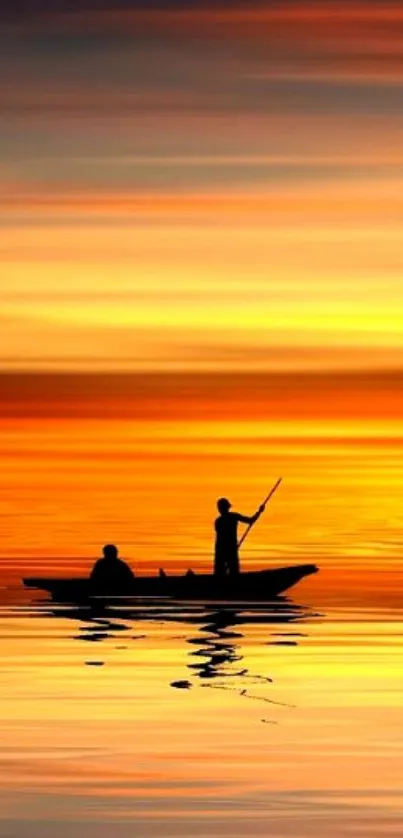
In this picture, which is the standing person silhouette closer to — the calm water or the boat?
the boat

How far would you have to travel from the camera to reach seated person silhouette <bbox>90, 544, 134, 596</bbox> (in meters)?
46.7

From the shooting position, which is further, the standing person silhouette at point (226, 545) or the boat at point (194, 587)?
the standing person silhouette at point (226, 545)

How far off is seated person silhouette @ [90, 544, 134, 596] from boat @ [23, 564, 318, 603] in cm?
4

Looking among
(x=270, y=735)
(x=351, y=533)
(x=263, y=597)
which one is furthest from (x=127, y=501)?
(x=270, y=735)

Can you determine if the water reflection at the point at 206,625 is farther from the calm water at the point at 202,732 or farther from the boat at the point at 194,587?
the boat at the point at 194,587

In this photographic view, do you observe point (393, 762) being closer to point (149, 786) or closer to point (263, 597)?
point (149, 786)

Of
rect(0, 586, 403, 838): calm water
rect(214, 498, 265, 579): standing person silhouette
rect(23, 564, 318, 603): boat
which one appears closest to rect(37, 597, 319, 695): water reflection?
rect(0, 586, 403, 838): calm water

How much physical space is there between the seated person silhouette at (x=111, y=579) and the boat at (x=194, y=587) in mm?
36

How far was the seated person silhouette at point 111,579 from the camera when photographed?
46656 millimetres

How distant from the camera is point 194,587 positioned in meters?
46.5

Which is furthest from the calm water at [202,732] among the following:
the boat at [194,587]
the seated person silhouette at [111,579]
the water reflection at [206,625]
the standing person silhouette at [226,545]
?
the standing person silhouette at [226,545]

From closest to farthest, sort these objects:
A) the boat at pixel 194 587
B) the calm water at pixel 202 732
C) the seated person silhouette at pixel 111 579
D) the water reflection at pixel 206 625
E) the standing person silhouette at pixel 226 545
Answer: the calm water at pixel 202 732, the water reflection at pixel 206 625, the boat at pixel 194 587, the seated person silhouette at pixel 111 579, the standing person silhouette at pixel 226 545

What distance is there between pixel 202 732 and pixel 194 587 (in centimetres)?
1866

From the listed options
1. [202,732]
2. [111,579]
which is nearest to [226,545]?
[111,579]
